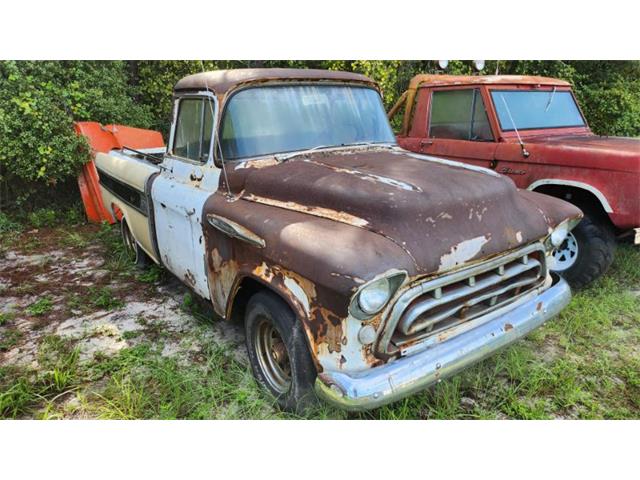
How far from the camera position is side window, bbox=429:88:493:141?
4.92 meters

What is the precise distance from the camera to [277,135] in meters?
Result: 3.20

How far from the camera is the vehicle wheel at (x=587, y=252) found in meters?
4.11

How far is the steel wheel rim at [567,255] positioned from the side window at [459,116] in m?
1.30

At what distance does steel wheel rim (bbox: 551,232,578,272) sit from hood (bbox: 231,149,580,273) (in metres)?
1.46

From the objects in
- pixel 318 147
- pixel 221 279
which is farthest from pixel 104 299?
pixel 318 147

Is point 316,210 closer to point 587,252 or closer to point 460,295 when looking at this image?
point 460,295

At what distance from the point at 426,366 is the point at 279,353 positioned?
97 centimetres

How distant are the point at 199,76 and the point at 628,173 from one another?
3.57 metres

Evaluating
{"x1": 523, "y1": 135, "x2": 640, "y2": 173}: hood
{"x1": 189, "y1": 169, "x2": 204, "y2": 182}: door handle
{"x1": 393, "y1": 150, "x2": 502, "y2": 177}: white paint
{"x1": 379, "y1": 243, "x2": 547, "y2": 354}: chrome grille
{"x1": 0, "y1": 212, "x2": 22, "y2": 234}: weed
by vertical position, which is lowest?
{"x1": 0, "y1": 212, "x2": 22, "y2": 234}: weed

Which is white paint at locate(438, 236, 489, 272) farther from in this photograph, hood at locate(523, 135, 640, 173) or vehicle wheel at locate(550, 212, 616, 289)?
hood at locate(523, 135, 640, 173)

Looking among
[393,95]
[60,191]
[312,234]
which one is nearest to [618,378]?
[312,234]

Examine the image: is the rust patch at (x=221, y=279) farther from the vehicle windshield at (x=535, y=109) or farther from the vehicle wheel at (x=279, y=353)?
the vehicle windshield at (x=535, y=109)

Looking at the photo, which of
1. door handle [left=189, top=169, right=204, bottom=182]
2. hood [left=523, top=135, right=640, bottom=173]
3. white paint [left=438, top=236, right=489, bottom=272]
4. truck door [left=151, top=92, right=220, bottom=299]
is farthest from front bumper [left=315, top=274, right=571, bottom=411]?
hood [left=523, top=135, right=640, bottom=173]

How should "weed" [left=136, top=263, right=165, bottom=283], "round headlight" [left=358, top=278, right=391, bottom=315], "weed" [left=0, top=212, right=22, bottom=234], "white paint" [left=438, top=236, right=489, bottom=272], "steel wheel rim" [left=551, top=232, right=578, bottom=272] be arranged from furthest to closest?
1. "weed" [left=0, top=212, right=22, bottom=234]
2. "weed" [left=136, top=263, right=165, bottom=283]
3. "steel wheel rim" [left=551, top=232, right=578, bottom=272]
4. "white paint" [left=438, top=236, right=489, bottom=272]
5. "round headlight" [left=358, top=278, right=391, bottom=315]
